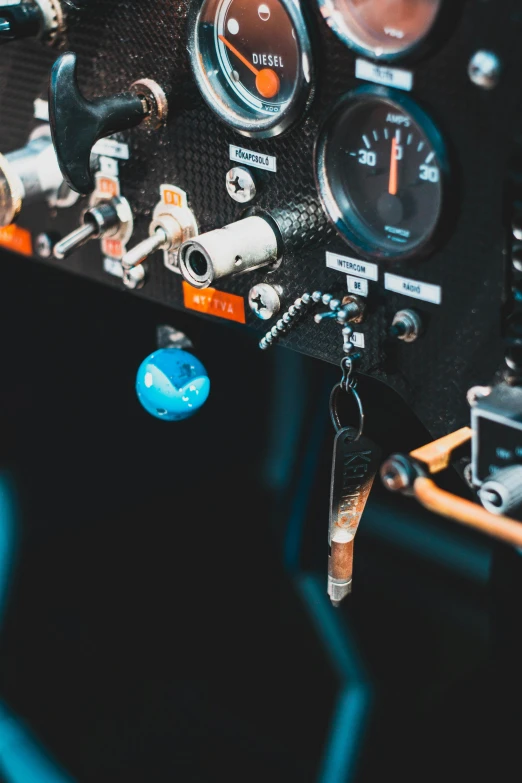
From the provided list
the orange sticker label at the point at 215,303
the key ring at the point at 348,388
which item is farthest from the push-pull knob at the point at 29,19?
the key ring at the point at 348,388

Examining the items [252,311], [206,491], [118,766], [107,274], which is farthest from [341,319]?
[118,766]

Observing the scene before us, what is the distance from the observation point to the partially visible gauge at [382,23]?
983mm

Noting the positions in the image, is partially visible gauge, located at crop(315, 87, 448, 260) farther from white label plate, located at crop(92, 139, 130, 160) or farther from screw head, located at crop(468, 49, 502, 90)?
white label plate, located at crop(92, 139, 130, 160)

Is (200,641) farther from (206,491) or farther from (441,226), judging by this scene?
(441,226)

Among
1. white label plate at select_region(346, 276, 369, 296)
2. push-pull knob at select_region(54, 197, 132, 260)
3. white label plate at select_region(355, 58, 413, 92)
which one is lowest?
push-pull knob at select_region(54, 197, 132, 260)

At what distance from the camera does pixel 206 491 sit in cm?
190

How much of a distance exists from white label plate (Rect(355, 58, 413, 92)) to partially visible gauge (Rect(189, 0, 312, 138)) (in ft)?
0.23

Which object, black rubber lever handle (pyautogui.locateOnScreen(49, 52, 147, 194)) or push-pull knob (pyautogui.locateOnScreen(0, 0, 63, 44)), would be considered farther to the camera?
push-pull knob (pyautogui.locateOnScreen(0, 0, 63, 44))

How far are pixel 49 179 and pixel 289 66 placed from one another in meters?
0.51

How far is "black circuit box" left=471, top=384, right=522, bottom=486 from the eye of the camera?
102 cm

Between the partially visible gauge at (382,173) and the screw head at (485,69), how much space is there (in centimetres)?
7

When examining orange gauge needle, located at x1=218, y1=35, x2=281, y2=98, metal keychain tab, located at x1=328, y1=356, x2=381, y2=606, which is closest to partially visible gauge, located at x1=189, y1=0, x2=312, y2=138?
orange gauge needle, located at x1=218, y1=35, x2=281, y2=98

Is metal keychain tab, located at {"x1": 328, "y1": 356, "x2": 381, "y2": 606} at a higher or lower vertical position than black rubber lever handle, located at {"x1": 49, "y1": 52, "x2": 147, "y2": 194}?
lower

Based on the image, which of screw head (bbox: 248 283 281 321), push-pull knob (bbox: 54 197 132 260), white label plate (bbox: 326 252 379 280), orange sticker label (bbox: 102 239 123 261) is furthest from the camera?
orange sticker label (bbox: 102 239 123 261)
